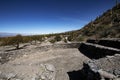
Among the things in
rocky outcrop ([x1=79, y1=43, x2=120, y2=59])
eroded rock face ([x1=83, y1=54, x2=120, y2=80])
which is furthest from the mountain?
eroded rock face ([x1=83, y1=54, x2=120, y2=80])

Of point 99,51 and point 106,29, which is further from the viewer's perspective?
point 106,29

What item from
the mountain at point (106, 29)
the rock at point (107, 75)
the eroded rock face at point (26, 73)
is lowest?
the eroded rock face at point (26, 73)

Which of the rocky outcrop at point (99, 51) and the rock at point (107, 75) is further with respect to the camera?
the rocky outcrop at point (99, 51)

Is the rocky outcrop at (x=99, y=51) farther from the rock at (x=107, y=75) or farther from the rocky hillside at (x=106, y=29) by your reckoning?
the rocky hillside at (x=106, y=29)

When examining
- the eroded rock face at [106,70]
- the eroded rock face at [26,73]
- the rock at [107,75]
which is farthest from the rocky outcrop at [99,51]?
the eroded rock face at [26,73]

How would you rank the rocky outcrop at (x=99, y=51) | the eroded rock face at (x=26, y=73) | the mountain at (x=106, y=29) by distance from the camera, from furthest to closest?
the mountain at (x=106, y=29) → the rocky outcrop at (x=99, y=51) → the eroded rock face at (x=26, y=73)

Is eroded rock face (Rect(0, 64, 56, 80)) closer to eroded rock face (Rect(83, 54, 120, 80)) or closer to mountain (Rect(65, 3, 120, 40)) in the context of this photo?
eroded rock face (Rect(83, 54, 120, 80))

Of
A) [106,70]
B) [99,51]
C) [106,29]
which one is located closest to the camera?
[106,70]

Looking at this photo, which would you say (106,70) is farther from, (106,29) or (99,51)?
(106,29)

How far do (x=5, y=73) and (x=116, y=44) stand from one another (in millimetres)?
10127

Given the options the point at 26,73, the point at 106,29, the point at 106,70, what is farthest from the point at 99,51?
the point at 106,29

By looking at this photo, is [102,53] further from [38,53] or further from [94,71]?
[38,53]

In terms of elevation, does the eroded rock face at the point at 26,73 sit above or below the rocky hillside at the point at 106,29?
below

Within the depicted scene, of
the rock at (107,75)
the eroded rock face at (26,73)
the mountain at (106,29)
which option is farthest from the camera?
the mountain at (106,29)
